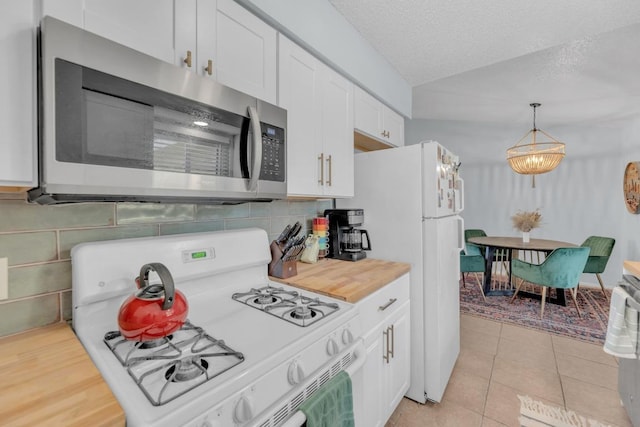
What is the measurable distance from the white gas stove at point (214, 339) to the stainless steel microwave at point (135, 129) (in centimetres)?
26

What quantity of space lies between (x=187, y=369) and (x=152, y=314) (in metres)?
0.18

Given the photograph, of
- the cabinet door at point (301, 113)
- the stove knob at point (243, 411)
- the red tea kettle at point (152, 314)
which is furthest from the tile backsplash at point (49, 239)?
the stove knob at point (243, 411)

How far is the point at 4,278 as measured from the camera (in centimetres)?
89

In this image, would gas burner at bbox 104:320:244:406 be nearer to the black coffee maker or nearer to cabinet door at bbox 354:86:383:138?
the black coffee maker

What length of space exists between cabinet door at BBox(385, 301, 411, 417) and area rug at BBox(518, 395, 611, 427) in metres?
0.73

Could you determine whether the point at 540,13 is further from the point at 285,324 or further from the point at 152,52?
the point at 285,324

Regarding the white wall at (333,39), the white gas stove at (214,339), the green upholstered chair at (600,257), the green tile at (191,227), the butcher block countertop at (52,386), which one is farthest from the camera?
the green upholstered chair at (600,257)

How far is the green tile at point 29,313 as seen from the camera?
900mm

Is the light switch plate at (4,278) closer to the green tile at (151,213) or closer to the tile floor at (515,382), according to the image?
the green tile at (151,213)

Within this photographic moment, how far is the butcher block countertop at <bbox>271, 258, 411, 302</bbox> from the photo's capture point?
52.5 inches

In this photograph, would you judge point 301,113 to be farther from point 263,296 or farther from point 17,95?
point 17,95

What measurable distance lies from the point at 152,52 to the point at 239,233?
78cm

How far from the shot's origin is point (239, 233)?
4.55ft

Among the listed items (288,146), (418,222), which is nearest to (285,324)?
(288,146)
